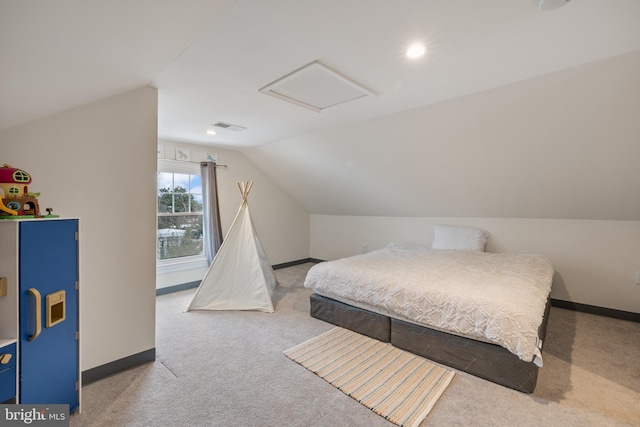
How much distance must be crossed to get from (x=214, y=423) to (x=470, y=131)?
3.11 metres

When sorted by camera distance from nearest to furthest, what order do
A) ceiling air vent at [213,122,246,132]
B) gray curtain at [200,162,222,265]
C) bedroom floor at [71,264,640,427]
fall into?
bedroom floor at [71,264,640,427] → ceiling air vent at [213,122,246,132] → gray curtain at [200,162,222,265]

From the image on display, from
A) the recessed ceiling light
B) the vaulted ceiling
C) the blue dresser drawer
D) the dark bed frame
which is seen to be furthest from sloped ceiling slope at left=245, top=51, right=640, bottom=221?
the blue dresser drawer

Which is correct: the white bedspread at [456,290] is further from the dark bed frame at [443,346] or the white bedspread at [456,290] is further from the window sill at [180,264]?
the window sill at [180,264]

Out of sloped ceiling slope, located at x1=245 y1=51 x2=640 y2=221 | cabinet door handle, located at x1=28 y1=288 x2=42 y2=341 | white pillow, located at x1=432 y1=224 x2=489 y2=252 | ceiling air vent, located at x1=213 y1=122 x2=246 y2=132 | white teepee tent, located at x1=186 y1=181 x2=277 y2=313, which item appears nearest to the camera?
cabinet door handle, located at x1=28 y1=288 x2=42 y2=341

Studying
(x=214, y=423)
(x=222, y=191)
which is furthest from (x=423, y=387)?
(x=222, y=191)

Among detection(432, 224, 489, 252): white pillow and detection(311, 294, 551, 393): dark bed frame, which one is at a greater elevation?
detection(432, 224, 489, 252): white pillow

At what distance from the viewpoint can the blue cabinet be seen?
4.61 feet

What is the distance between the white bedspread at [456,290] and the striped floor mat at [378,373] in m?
0.32

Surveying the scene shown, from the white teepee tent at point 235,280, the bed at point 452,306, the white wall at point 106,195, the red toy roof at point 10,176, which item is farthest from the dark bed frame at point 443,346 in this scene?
the red toy roof at point 10,176

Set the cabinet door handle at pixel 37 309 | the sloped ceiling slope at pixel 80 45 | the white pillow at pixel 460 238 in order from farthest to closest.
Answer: the white pillow at pixel 460 238, the cabinet door handle at pixel 37 309, the sloped ceiling slope at pixel 80 45

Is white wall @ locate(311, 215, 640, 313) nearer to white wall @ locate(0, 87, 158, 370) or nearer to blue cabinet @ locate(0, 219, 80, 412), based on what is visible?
white wall @ locate(0, 87, 158, 370)

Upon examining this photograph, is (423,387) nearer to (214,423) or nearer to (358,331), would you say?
(358,331)

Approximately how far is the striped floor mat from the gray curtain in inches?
89.8

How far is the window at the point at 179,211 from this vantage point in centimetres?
396
